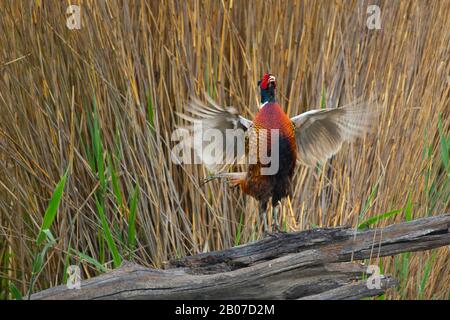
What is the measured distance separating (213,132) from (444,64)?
0.89 metres

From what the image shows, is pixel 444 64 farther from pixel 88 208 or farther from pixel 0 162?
pixel 0 162

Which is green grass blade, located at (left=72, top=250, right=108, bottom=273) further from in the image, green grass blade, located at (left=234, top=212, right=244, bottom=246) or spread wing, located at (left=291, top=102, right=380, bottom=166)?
spread wing, located at (left=291, top=102, right=380, bottom=166)

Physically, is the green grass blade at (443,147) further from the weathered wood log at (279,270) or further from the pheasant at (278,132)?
the weathered wood log at (279,270)

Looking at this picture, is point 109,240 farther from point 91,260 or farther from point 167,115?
point 167,115

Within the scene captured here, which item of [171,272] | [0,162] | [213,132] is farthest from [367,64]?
[0,162]

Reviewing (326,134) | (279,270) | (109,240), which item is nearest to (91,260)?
(109,240)

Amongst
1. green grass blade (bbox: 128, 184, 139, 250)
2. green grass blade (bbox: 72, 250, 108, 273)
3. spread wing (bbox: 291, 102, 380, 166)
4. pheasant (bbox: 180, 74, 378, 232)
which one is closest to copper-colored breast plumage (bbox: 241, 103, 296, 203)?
pheasant (bbox: 180, 74, 378, 232)

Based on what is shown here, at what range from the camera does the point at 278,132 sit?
2.29 metres

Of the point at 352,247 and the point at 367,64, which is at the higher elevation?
the point at 367,64

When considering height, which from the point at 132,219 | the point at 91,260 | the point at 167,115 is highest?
the point at 167,115

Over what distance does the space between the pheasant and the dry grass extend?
0.37ft

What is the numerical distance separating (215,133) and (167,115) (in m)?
0.23

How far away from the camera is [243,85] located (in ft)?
8.64

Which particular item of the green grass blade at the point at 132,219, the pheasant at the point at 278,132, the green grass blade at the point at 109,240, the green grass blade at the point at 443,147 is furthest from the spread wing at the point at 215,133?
the green grass blade at the point at 443,147
